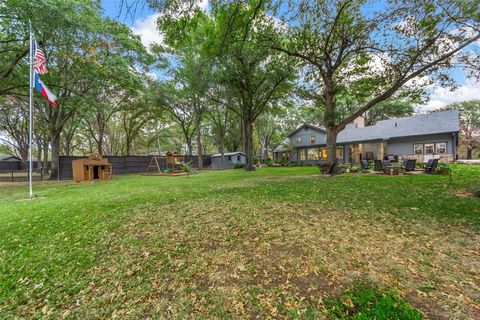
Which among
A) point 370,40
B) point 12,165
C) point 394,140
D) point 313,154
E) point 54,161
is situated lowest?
point 12,165

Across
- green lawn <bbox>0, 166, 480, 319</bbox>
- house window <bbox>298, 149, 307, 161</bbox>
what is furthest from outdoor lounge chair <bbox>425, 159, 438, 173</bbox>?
house window <bbox>298, 149, 307, 161</bbox>

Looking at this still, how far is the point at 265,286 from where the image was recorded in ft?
7.73

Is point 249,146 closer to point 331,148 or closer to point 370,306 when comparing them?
point 331,148

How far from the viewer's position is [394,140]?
21.0 metres

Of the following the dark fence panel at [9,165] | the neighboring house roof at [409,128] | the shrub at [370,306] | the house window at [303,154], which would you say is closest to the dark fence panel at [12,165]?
the dark fence panel at [9,165]

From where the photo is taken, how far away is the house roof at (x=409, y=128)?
1836 centimetres

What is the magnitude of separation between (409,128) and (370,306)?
24.0 meters

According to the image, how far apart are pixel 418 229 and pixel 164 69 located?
74.4 feet

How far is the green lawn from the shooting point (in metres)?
2.12

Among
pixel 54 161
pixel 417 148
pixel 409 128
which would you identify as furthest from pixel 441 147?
pixel 54 161

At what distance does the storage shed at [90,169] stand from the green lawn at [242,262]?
909cm

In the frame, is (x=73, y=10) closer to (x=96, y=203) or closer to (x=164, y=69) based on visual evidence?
(x=96, y=203)

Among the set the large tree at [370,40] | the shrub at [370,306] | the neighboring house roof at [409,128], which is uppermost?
the large tree at [370,40]

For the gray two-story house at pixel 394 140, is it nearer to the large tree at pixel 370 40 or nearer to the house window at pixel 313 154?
the house window at pixel 313 154
